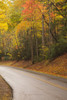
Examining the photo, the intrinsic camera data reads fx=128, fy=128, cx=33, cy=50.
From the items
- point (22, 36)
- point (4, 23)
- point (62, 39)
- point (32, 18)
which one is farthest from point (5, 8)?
point (22, 36)

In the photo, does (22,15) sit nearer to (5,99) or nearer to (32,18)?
(32,18)

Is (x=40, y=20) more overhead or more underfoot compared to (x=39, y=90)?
more overhead

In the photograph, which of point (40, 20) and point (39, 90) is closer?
point (39, 90)

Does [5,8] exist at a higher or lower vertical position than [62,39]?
higher

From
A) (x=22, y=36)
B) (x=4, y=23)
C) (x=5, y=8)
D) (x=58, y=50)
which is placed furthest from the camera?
(x=22, y=36)

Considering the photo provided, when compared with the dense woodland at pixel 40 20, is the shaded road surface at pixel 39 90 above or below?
below

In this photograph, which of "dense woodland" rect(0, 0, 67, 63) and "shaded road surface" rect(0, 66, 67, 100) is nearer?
"shaded road surface" rect(0, 66, 67, 100)

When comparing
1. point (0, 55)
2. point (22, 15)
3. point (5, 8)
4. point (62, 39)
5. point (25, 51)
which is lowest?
point (0, 55)

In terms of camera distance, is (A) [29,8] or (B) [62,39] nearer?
(B) [62,39]

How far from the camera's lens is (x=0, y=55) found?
5303 centimetres

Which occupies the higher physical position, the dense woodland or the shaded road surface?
the dense woodland

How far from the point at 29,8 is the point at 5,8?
36.1 ft

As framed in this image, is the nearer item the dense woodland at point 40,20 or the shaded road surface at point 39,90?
the shaded road surface at point 39,90

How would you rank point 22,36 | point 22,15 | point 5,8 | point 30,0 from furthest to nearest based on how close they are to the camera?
point 22,36 → point 22,15 → point 30,0 → point 5,8
